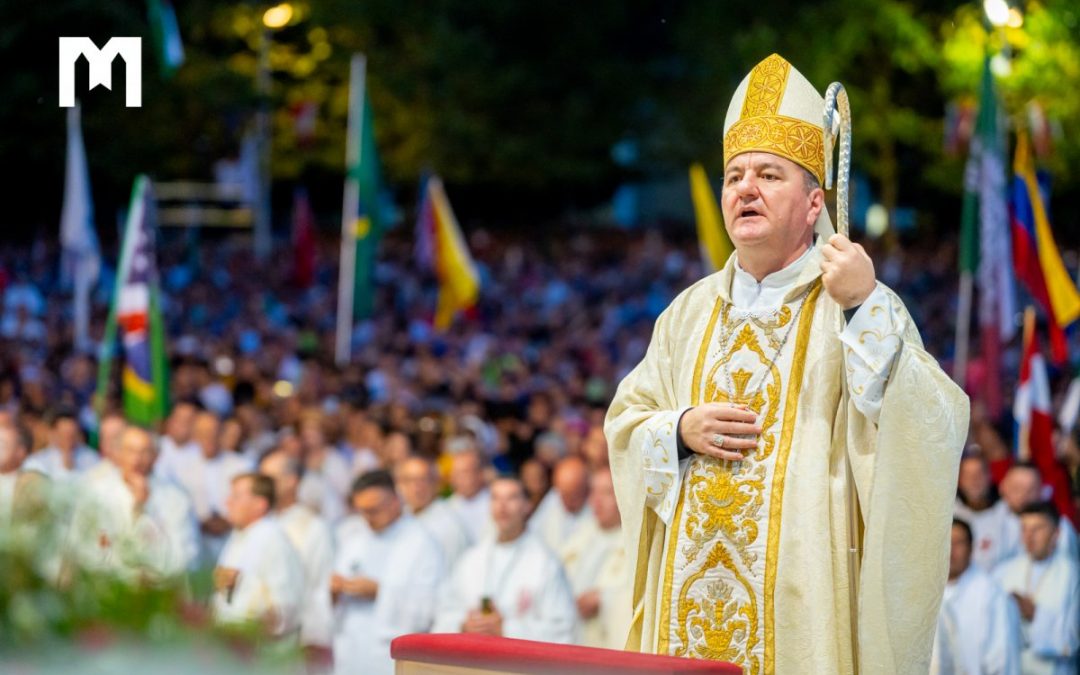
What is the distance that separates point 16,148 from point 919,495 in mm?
24387

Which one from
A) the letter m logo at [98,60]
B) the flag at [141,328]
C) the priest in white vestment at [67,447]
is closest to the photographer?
the priest in white vestment at [67,447]

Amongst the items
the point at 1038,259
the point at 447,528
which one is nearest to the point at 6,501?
the point at 447,528

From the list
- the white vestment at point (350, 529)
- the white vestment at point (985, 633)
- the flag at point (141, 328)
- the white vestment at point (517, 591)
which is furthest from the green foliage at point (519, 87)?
the white vestment at point (985, 633)

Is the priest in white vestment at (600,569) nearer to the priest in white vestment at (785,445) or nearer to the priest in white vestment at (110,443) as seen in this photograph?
the priest in white vestment at (110,443)

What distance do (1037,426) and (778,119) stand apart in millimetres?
7374

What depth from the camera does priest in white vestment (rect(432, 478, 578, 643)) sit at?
9758 millimetres

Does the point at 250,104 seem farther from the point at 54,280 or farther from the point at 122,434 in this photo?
the point at 122,434

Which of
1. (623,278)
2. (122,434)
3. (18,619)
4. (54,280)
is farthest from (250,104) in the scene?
(18,619)

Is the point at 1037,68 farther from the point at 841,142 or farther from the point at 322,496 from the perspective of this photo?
the point at 841,142

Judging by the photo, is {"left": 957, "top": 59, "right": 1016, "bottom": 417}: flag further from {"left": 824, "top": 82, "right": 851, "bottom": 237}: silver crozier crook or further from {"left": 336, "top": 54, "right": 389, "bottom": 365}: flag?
{"left": 824, "top": 82, "right": 851, "bottom": 237}: silver crozier crook

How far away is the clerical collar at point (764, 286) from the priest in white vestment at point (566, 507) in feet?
19.2

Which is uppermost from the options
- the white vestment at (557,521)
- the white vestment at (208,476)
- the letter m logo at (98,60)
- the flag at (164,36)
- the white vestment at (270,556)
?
the flag at (164,36)

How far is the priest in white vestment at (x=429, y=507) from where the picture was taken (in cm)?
1103

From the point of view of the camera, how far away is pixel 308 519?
10984 millimetres
